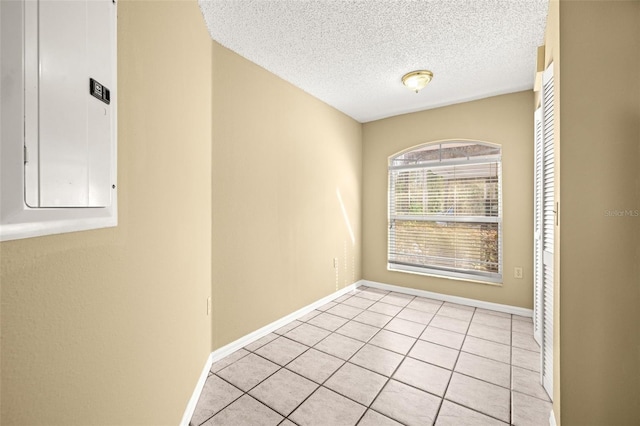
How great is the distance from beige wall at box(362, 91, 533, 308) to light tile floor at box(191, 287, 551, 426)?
19.8 inches

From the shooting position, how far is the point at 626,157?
Result: 123 centimetres

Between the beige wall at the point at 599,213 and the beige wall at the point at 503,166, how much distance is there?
2.06 meters

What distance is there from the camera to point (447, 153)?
3604 mm

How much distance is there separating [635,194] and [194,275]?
2333 mm

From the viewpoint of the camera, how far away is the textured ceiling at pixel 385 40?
1848 millimetres

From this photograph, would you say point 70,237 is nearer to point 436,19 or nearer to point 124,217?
point 124,217

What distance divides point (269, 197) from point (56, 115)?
6.64 ft

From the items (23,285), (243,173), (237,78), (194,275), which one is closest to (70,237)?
(23,285)

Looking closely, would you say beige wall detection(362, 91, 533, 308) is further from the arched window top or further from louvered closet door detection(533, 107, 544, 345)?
louvered closet door detection(533, 107, 544, 345)

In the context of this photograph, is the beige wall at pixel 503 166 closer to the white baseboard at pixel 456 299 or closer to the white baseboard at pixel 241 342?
the white baseboard at pixel 456 299

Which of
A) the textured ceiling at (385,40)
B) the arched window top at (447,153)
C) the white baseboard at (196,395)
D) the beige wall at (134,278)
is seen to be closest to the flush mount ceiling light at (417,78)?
the textured ceiling at (385,40)

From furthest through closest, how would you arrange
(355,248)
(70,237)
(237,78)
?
(355,248), (237,78), (70,237)

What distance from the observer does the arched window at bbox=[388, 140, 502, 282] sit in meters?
3.35

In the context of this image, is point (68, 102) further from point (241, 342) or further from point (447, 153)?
point (447, 153)
